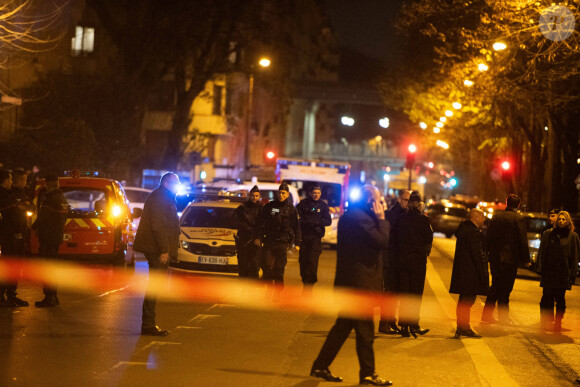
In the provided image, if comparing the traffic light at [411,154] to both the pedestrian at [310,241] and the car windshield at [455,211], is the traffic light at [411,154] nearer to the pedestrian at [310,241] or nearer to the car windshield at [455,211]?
the car windshield at [455,211]

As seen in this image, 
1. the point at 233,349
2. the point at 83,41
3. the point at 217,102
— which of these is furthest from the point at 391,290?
the point at 217,102

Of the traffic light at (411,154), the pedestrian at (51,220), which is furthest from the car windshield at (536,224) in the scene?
the traffic light at (411,154)

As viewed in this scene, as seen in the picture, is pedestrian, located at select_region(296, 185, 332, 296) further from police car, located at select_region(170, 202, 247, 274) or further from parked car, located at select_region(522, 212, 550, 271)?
parked car, located at select_region(522, 212, 550, 271)

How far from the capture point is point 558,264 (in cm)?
1417

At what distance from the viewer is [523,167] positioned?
156ft

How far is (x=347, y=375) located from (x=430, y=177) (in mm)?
88194

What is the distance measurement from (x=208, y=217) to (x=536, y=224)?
953 cm

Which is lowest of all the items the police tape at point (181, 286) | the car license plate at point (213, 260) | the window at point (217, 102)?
the police tape at point (181, 286)

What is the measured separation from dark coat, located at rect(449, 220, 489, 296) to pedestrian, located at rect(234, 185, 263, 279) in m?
4.04

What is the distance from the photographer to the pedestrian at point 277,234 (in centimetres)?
1504

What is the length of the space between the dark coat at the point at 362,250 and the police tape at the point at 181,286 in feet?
10.2

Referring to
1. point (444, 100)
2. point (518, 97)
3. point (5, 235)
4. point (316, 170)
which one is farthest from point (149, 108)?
point (5, 235)

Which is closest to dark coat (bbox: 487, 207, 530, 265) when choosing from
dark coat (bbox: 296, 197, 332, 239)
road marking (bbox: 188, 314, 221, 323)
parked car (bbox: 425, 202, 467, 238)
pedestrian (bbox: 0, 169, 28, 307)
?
dark coat (bbox: 296, 197, 332, 239)

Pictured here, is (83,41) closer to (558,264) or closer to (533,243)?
(533,243)
